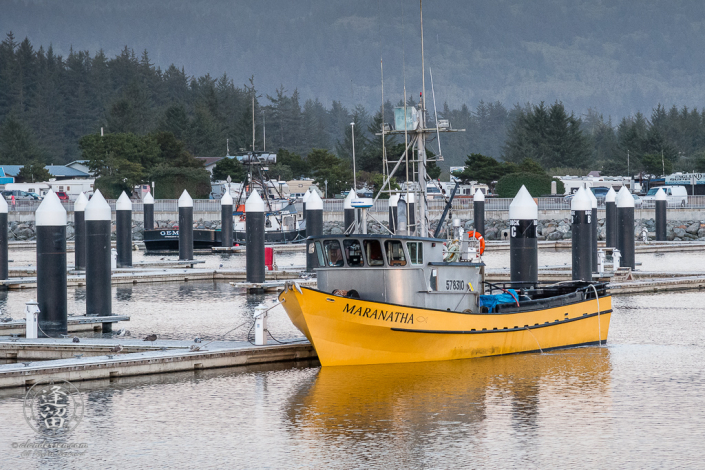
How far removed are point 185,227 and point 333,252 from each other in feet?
85.6

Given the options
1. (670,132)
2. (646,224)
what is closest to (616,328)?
(646,224)

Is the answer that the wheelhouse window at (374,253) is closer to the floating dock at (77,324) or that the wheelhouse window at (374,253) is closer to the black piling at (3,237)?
the floating dock at (77,324)

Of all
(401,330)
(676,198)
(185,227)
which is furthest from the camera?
(676,198)

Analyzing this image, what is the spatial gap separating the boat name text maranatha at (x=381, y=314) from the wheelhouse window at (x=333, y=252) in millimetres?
1246

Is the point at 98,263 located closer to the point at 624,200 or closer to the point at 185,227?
the point at 624,200

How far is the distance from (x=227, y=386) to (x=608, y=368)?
7.75 meters

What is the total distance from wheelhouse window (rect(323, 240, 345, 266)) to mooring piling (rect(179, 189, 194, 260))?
25.5 meters

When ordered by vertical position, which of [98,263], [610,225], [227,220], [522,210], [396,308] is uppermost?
[227,220]

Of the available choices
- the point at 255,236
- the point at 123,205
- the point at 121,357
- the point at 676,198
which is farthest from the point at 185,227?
the point at 676,198

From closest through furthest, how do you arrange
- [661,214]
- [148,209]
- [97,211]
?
1. [97,211]
2. [661,214]
3. [148,209]

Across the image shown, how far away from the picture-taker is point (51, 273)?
20625 mm

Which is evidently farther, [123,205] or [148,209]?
[148,209]

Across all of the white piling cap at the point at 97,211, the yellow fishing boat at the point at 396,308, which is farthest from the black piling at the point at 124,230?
the yellow fishing boat at the point at 396,308

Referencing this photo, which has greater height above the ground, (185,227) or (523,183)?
(523,183)
